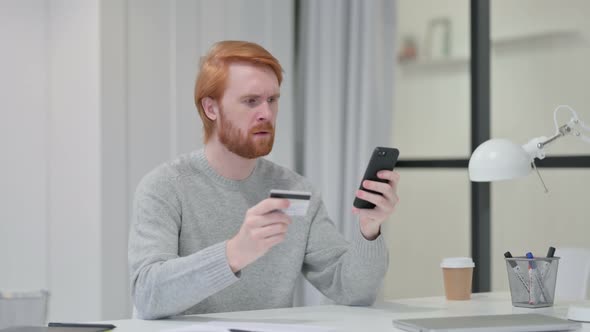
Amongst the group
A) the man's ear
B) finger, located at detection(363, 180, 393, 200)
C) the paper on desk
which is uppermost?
the man's ear

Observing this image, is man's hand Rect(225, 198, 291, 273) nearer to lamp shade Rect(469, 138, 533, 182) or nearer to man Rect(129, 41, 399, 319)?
man Rect(129, 41, 399, 319)

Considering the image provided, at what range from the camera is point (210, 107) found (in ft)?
7.27

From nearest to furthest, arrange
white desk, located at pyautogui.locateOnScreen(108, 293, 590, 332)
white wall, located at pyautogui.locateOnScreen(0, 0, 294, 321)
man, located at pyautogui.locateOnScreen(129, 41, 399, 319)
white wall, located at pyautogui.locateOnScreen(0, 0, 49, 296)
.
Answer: white desk, located at pyautogui.locateOnScreen(108, 293, 590, 332)
man, located at pyautogui.locateOnScreen(129, 41, 399, 319)
white wall, located at pyautogui.locateOnScreen(0, 0, 294, 321)
white wall, located at pyautogui.locateOnScreen(0, 0, 49, 296)

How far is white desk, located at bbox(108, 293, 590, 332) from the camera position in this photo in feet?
5.76

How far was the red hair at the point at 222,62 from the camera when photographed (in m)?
2.15

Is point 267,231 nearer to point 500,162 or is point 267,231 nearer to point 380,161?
point 380,161

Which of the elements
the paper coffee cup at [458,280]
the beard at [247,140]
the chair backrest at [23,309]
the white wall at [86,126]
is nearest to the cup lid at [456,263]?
the paper coffee cup at [458,280]

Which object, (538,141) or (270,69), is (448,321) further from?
(270,69)

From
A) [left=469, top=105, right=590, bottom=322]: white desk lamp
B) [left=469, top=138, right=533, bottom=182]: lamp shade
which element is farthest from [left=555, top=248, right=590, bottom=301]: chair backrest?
[left=469, top=138, right=533, bottom=182]: lamp shade

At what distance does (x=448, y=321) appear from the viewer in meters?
1.72

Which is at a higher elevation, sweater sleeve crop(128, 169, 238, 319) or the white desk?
→ sweater sleeve crop(128, 169, 238, 319)

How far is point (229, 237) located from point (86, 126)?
1.25 meters

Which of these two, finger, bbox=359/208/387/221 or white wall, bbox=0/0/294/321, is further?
white wall, bbox=0/0/294/321

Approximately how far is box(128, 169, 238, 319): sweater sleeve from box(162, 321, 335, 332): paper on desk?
0.10 m
